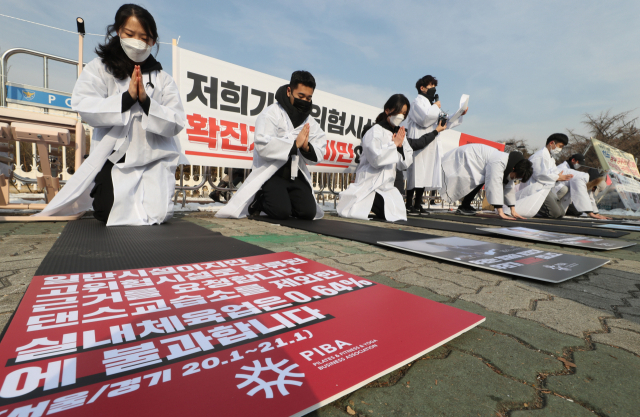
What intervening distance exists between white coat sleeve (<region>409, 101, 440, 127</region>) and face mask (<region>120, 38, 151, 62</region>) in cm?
420

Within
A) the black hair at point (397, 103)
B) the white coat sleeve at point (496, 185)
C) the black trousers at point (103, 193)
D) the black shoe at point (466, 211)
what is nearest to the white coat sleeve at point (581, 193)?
the black shoe at point (466, 211)

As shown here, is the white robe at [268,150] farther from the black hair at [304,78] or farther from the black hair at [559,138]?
the black hair at [559,138]

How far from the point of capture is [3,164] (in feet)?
12.2

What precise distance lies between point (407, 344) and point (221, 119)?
4.71 metres

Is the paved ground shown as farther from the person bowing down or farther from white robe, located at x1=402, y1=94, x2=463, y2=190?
white robe, located at x1=402, y1=94, x2=463, y2=190

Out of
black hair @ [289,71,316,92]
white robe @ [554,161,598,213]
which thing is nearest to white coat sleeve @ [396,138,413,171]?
black hair @ [289,71,316,92]

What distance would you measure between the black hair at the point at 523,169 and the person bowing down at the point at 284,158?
3.85 m

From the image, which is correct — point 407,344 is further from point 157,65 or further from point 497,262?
point 157,65

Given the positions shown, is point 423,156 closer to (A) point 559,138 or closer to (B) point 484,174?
(B) point 484,174

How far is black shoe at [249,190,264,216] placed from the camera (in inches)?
156

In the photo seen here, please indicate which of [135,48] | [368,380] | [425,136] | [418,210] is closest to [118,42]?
[135,48]

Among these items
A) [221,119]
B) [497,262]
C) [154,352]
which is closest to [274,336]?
[154,352]

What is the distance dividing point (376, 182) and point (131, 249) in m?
3.29

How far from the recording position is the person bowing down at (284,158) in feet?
11.6
